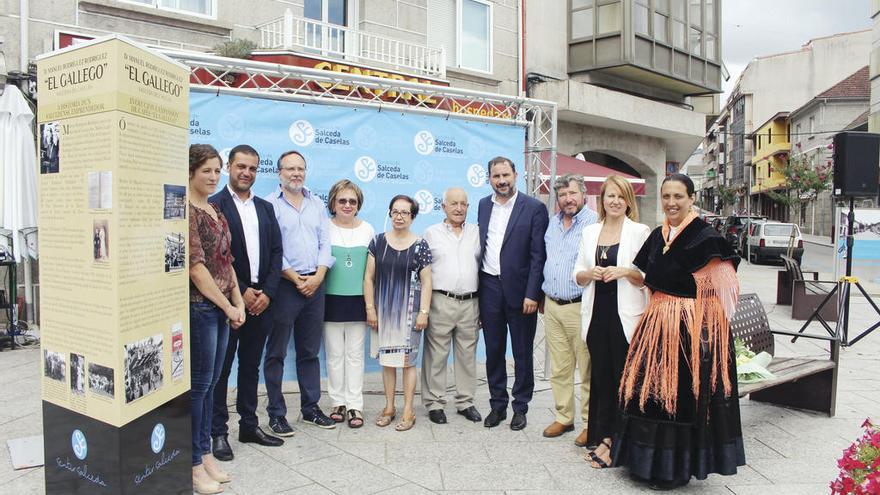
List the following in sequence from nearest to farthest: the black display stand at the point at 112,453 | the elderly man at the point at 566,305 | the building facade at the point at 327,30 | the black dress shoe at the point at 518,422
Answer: the black display stand at the point at 112,453 < the elderly man at the point at 566,305 < the black dress shoe at the point at 518,422 < the building facade at the point at 327,30

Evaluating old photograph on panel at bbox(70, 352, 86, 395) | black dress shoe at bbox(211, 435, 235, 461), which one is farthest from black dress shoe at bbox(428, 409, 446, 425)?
old photograph on panel at bbox(70, 352, 86, 395)

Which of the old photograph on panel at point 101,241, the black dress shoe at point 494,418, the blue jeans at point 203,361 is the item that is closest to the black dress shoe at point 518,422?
the black dress shoe at point 494,418

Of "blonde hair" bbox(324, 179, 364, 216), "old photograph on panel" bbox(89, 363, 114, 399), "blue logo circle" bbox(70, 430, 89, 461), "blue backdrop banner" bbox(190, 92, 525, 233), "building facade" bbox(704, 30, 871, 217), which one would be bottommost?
"blue logo circle" bbox(70, 430, 89, 461)

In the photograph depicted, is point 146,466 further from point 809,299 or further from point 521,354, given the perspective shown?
point 809,299

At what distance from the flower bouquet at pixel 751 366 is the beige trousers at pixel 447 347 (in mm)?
1963

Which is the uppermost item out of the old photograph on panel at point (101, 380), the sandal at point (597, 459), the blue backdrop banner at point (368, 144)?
the blue backdrop banner at point (368, 144)

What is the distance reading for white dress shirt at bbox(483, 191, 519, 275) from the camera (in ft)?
16.7

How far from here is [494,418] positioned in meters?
5.11

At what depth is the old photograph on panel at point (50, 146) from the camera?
3.02m

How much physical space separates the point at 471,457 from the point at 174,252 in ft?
7.87

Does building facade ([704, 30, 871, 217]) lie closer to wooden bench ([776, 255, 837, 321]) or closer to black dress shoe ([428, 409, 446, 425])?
wooden bench ([776, 255, 837, 321])

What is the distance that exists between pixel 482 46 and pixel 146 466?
12.4 metres

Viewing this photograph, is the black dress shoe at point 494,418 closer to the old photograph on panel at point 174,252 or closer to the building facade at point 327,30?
the old photograph on panel at point 174,252

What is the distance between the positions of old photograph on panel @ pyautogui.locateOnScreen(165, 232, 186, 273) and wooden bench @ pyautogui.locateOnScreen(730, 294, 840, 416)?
4040 millimetres
